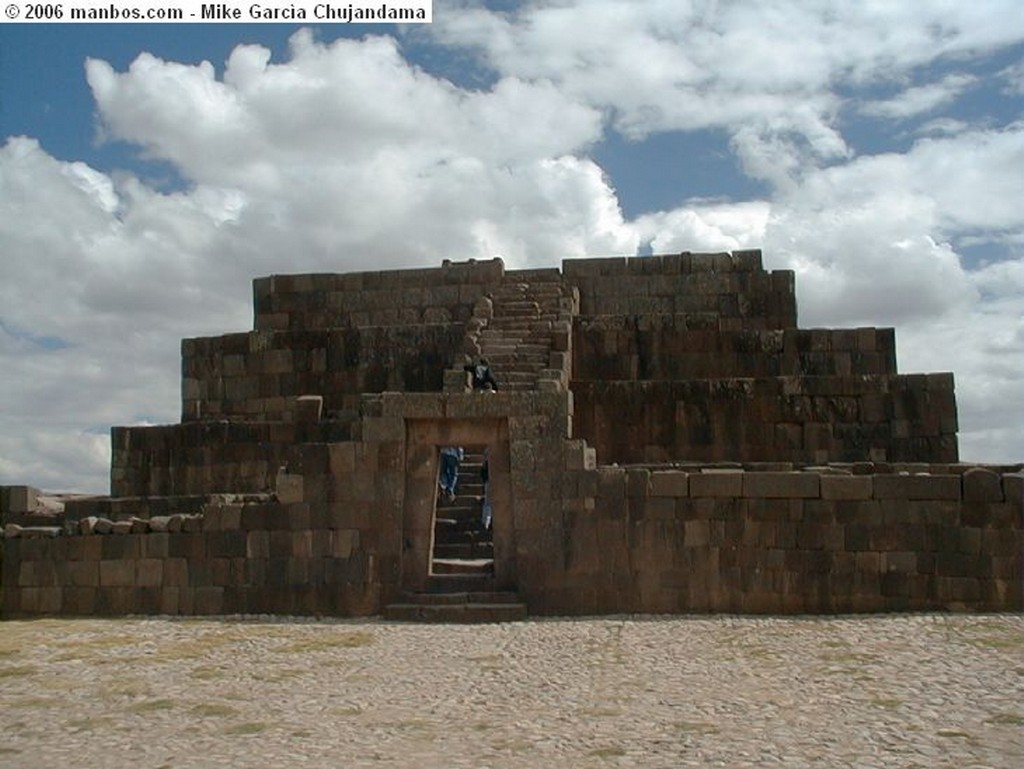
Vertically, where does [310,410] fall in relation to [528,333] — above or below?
below

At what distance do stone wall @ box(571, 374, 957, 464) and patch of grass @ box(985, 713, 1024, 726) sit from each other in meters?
10.2

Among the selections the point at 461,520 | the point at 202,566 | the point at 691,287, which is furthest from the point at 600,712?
the point at 691,287

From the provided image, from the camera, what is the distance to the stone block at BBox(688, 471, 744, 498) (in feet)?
48.9

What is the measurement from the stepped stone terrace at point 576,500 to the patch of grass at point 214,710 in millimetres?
4624

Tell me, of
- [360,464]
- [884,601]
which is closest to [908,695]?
[884,601]

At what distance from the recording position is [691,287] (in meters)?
23.2

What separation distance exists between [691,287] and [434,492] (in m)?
9.92

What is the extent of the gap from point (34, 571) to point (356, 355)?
25.5 ft

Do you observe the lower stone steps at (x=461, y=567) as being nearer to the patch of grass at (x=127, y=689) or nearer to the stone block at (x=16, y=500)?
the patch of grass at (x=127, y=689)

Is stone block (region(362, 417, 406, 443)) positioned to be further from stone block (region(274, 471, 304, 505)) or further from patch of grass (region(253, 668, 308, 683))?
patch of grass (region(253, 668, 308, 683))

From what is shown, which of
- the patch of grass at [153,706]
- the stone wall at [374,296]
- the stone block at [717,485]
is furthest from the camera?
the stone wall at [374,296]

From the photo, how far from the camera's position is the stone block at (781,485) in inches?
583

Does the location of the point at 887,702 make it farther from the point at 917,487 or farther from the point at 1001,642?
the point at 917,487

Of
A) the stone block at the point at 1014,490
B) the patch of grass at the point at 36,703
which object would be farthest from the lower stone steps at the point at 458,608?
the stone block at the point at 1014,490
